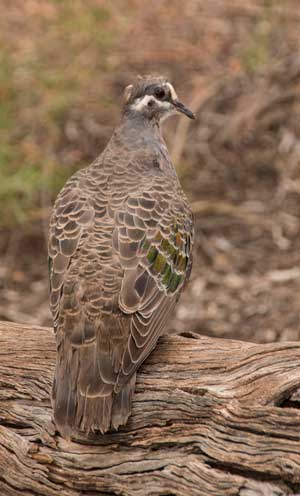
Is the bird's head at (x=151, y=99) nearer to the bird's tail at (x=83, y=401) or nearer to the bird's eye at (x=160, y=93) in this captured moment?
the bird's eye at (x=160, y=93)

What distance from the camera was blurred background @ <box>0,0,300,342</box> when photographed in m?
9.30

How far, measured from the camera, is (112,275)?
17.1 feet

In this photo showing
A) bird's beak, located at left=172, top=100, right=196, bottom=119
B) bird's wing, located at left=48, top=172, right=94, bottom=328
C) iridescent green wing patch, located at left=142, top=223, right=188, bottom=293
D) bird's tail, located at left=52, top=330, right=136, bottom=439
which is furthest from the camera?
bird's beak, located at left=172, top=100, right=196, bottom=119

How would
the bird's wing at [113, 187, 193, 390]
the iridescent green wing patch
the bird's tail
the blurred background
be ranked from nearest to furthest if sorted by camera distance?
the bird's tail, the bird's wing at [113, 187, 193, 390], the iridescent green wing patch, the blurred background

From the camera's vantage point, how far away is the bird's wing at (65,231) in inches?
210

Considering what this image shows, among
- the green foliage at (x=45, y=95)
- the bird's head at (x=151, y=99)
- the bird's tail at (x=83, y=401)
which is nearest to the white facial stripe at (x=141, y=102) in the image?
the bird's head at (x=151, y=99)

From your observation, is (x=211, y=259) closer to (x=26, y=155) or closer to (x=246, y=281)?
(x=246, y=281)

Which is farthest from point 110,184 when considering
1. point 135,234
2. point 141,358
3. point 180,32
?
point 180,32

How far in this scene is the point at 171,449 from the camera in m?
4.97

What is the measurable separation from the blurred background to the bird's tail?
3.99 m

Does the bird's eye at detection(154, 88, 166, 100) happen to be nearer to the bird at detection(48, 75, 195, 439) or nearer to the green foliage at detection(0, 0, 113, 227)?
the bird at detection(48, 75, 195, 439)

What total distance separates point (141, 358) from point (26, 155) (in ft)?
16.7

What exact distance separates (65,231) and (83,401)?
1.09 m

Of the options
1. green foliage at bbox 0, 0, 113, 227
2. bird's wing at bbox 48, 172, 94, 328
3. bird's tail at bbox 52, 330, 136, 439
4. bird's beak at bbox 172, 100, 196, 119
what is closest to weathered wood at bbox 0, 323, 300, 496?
bird's tail at bbox 52, 330, 136, 439
